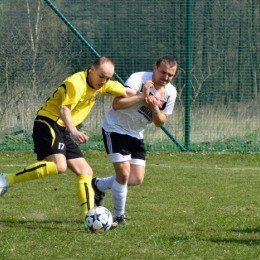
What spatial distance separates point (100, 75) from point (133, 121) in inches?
30.3

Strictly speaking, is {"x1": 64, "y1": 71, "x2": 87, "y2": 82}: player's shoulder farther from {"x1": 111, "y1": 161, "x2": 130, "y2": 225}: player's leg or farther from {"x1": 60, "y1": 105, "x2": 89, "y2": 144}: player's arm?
{"x1": 111, "y1": 161, "x2": 130, "y2": 225}: player's leg

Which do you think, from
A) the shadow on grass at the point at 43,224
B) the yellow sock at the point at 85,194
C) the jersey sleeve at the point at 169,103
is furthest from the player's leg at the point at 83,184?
the jersey sleeve at the point at 169,103

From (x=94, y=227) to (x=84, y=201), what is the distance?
47cm

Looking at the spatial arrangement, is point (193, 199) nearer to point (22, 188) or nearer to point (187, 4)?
point (22, 188)

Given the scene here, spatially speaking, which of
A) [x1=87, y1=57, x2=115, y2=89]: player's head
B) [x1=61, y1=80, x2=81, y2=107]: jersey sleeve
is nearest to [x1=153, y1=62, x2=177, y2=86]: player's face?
[x1=87, y1=57, x2=115, y2=89]: player's head

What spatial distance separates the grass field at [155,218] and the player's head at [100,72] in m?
1.37

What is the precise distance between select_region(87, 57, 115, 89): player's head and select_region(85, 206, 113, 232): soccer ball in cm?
117

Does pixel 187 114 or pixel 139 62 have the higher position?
pixel 139 62

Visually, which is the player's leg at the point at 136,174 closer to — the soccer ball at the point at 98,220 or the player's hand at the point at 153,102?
the player's hand at the point at 153,102

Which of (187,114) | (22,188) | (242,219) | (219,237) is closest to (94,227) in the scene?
(219,237)

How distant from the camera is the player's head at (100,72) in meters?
6.76

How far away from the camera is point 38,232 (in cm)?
675

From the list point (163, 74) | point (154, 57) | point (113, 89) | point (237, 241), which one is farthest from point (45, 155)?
point (154, 57)

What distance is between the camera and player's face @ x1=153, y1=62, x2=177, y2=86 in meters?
6.93
